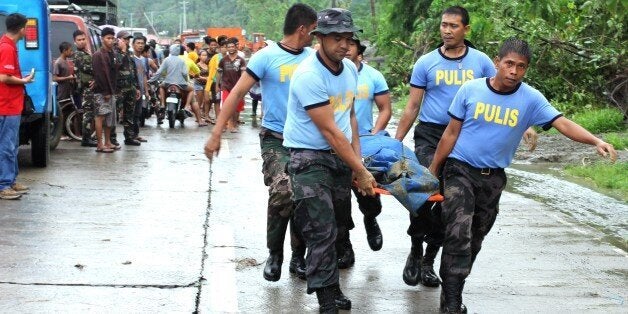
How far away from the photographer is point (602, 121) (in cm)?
1753

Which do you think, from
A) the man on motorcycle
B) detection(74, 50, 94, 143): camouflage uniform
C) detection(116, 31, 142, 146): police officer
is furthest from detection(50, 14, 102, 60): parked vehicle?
the man on motorcycle

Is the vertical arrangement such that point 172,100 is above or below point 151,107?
above

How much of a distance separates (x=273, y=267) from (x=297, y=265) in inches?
14.1

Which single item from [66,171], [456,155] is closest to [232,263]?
[456,155]

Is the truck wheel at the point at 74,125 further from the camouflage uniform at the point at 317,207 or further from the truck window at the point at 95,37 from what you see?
the camouflage uniform at the point at 317,207

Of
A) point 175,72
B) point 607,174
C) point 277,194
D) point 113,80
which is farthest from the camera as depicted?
point 175,72

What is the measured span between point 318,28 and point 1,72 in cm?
515

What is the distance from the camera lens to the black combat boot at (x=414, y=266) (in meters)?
7.25

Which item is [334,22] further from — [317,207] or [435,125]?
[435,125]

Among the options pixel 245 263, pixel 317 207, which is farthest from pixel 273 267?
pixel 317 207

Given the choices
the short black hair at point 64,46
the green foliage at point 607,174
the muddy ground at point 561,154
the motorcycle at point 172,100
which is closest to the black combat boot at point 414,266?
A: the green foliage at point 607,174

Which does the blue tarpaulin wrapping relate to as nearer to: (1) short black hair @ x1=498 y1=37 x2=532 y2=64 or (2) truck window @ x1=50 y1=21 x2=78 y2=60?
(1) short black hair @ x1=498 y1=37 x2=532 y2=64

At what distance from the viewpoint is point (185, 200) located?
10758 mm

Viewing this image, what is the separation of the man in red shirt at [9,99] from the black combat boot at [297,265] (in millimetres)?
4059
